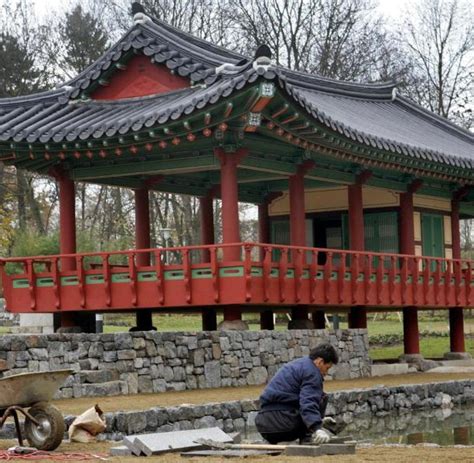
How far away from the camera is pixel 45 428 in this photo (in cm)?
1325

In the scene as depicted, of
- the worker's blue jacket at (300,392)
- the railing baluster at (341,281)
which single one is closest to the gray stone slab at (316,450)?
the worker's blue jacket at (300,392)

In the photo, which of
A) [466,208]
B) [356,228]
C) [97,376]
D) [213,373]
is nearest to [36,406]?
[97,376]

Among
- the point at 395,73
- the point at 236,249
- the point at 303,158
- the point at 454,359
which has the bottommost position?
the point at 454,359

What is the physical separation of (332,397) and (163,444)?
766cm

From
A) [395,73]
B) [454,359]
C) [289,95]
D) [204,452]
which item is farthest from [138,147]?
[395,73]

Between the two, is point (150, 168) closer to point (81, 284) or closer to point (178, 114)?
point (81, 284)

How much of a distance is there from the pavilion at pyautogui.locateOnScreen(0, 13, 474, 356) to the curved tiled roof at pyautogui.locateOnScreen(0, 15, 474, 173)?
1.8 inches

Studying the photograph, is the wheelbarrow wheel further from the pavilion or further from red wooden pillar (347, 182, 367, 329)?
red wooden pillar (347, 182, 367, 329)

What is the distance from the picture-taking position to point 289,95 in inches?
930

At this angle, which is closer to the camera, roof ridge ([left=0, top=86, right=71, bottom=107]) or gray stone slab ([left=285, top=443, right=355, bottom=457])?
gray stone slab ([left=285, top=443, right=355, bottom=457])

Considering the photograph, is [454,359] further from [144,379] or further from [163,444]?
[163,444]

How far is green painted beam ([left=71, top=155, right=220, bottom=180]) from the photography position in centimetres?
2591

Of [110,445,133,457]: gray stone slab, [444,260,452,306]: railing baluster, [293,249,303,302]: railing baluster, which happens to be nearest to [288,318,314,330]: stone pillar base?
[293,249,303,302]: railing baluster

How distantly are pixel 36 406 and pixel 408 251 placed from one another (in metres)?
19.2
